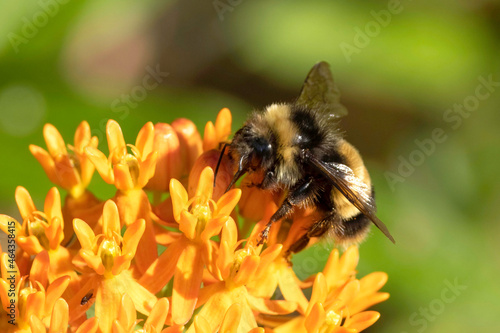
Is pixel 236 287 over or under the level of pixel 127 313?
over

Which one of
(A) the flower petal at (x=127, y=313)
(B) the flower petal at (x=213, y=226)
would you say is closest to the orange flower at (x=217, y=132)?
(B) the flower petal at (x=213, y=226)

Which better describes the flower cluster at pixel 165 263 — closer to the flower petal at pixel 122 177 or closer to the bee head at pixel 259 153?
the flower petal at pixel 122 177

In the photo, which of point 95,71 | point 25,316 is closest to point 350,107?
point 95,71

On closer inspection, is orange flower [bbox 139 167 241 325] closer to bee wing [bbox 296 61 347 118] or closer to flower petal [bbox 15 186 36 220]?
flower petal [bbox 15 186 36 220]

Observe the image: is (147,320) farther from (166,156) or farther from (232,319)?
(166,156)

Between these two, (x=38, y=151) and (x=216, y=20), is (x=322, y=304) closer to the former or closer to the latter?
(x=38, y=151)

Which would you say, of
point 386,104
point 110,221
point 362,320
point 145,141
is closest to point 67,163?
point 145,141
